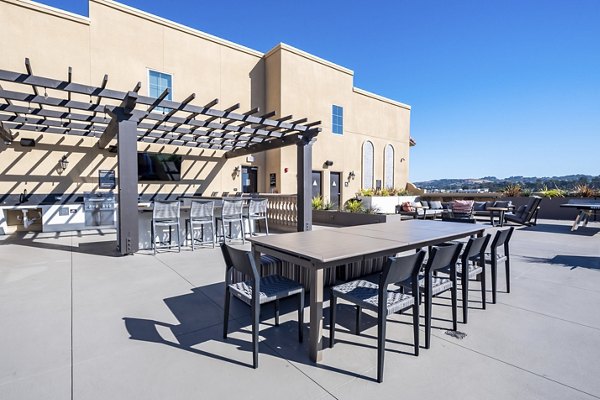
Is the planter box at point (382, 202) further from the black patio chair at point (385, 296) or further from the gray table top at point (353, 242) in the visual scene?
the black patio chair at point (385, 296)

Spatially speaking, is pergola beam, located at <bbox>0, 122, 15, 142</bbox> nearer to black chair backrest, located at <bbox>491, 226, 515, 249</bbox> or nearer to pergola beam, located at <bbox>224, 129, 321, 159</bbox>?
pergola beam, located at <bbox>224, 129, 321, 159</bbox>

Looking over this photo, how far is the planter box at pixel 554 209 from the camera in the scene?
37.3 ft

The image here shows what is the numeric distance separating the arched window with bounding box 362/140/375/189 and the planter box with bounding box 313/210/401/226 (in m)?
5.04

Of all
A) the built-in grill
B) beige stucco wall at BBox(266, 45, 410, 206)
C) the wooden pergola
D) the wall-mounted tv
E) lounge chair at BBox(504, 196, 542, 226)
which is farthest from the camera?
beige stucco wall at BBox(266, 45, 410, 206)

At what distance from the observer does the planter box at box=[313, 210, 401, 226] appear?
28.0ft

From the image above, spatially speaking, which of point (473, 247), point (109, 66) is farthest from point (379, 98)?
point (473, 247)

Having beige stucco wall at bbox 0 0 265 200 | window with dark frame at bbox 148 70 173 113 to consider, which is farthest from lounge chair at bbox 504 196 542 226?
window with dark frame at bbox 148 70 173 113

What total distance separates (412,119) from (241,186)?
1136 cm

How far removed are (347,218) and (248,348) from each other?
24.0ft

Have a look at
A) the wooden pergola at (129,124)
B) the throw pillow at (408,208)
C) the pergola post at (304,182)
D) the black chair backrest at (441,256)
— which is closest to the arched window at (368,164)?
the throw pillow at (408,208)

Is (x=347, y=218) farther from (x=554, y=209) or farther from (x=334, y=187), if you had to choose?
(x=554, y=209)

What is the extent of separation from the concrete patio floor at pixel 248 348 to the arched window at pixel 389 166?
11.9m

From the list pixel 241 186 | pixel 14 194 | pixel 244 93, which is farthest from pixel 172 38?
pixel 14 194

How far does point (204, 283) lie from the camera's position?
383 cm
